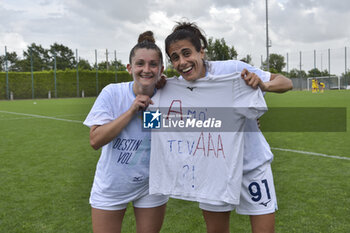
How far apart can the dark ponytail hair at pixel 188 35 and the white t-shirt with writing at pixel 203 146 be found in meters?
0.24

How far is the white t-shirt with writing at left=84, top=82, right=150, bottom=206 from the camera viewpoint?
214 cm

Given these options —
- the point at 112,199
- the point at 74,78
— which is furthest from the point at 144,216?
the point at 74,78

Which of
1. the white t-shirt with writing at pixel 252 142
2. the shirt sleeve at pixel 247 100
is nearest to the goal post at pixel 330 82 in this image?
the white t-shirt with writing at pixel 252 142

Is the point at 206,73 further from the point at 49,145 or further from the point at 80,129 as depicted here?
the point at 80,129

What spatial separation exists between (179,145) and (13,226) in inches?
90.0

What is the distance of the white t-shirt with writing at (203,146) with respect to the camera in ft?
6.72

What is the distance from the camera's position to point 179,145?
7.14 ft

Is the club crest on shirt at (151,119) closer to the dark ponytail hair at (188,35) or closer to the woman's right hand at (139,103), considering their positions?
the woman's right hand at (139,103)

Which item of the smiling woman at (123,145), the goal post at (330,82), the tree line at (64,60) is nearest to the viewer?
the smiling woman at (123,145)

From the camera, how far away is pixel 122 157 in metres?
2.16

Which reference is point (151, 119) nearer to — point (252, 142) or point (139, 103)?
point (139, 103)

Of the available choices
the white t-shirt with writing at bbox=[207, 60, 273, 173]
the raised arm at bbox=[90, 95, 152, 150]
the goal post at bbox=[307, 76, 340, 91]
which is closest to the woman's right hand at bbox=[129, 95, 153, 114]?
the raised arm at bbox=[90, 95, 152, 150]

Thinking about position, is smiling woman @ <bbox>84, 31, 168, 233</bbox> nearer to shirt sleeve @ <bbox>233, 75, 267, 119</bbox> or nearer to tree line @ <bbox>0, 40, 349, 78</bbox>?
shirt sleeve @ <bbox>233, 75, 267, 119</bbox>

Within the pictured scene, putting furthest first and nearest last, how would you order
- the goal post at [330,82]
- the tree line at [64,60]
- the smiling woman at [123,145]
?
1. the goal post at [330,82]
2. the tree line at [64,60]
3. the smiling woman at [123,145]
